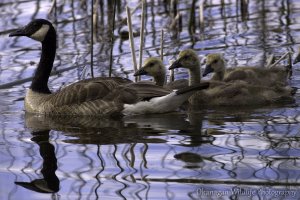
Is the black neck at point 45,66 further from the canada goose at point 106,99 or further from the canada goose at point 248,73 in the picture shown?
the canada goose at point 248,73

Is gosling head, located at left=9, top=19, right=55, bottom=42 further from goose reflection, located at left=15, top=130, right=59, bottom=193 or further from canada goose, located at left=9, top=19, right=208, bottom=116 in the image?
goose reflection, located at left=15, top=130, right=59, bottom=193

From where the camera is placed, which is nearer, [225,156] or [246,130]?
[225,156]

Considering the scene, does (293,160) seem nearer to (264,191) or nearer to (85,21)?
(264,191)

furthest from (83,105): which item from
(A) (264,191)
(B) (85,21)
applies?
(B) (85,21)

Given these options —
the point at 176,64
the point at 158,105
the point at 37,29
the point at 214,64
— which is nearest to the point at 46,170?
the point at 158,105

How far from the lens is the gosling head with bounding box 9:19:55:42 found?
9.55m

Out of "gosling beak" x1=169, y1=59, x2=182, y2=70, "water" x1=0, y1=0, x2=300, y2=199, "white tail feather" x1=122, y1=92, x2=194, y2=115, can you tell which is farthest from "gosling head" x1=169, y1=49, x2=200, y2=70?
"white tail feather" x1=122, y1=92, x2=194, y2=115

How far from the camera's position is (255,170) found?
20.7 ft

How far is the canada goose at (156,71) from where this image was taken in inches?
380

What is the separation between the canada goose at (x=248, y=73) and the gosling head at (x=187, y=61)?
A: 24 cm

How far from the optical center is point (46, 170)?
662cm

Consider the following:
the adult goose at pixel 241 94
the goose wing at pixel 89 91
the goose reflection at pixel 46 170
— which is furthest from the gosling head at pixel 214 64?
the goose reflection at pixel 46 170

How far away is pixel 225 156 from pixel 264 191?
1029mm

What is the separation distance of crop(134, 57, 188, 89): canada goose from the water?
0.66m
